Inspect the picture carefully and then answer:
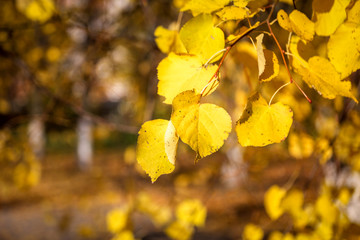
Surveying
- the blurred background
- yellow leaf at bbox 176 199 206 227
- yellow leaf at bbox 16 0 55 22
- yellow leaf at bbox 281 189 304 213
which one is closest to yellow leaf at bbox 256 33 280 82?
the blurred background

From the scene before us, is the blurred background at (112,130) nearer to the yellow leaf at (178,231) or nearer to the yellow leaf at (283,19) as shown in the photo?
the yellow leaf at (178,231)

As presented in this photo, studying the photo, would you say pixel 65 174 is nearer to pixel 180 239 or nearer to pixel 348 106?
pixel 180 239

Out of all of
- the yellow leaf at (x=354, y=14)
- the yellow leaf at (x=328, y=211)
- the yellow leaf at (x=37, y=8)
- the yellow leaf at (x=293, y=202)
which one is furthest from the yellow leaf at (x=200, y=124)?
the yellow leaf at (x=37, y=8)

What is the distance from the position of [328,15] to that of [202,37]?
0.23 m

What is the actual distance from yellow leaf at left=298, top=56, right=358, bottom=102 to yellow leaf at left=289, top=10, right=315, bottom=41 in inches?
1.7

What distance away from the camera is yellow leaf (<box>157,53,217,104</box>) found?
23.5 inches

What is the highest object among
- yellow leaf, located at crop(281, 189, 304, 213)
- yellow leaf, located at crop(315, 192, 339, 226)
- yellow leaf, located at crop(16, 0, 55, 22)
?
yellow leaf, located at crop(16, 0, 55, 22)

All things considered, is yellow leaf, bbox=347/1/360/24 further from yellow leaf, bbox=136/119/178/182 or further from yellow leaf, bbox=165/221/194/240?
yellow leaf, bbox=165/221/194/240

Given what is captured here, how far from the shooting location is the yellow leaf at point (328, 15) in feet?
2.00

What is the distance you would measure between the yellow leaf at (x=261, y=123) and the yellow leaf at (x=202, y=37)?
11cm

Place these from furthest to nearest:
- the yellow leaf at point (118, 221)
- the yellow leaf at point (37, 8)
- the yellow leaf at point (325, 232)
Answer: the yellow leaf at point (37, 8)
the yellow leaf at point (118, 221)
the yellow leaf at point (325, 232)

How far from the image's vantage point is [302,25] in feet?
1.97

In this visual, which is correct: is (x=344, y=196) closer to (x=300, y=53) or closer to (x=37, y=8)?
(x=300, y=53)

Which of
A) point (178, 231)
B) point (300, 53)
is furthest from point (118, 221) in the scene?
point (300, 53)
